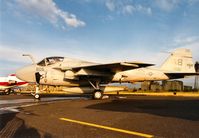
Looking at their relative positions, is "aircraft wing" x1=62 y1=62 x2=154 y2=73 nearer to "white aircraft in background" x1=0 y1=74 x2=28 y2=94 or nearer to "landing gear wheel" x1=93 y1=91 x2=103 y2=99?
"landing gear wheel" x1=93 y1=91 x2=103 y2=99

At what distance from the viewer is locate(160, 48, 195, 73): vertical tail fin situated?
72.6 ft

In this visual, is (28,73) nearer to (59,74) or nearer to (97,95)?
(59,74)

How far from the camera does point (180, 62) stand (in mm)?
22484

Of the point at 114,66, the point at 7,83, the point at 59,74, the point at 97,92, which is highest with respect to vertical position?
the point at 114,66

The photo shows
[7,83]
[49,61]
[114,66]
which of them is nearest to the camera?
[114,66]

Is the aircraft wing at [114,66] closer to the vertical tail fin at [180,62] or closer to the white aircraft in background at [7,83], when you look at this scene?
the vertical tail fin at [180,62]

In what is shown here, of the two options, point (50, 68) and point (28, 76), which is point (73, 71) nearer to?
point (50, 68)

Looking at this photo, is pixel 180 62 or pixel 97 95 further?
pixel 180 62

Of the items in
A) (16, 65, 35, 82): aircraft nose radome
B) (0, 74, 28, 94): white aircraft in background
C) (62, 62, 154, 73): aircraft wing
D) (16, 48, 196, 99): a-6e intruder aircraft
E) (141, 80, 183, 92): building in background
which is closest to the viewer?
(62, 62, 154, 73): aircraft wing

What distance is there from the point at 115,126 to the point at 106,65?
34.9ft

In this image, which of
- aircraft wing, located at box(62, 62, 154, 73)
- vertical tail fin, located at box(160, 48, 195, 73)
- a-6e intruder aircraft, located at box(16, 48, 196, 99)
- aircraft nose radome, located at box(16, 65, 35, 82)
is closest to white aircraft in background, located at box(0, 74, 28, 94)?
aircraft nose radome, located at box(16, 65, 35, 82)

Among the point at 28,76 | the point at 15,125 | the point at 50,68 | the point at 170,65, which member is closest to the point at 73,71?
the point at 50,68

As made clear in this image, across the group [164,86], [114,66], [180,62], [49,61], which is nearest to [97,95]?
[114,66]

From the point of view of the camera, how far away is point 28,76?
61.0 ft
